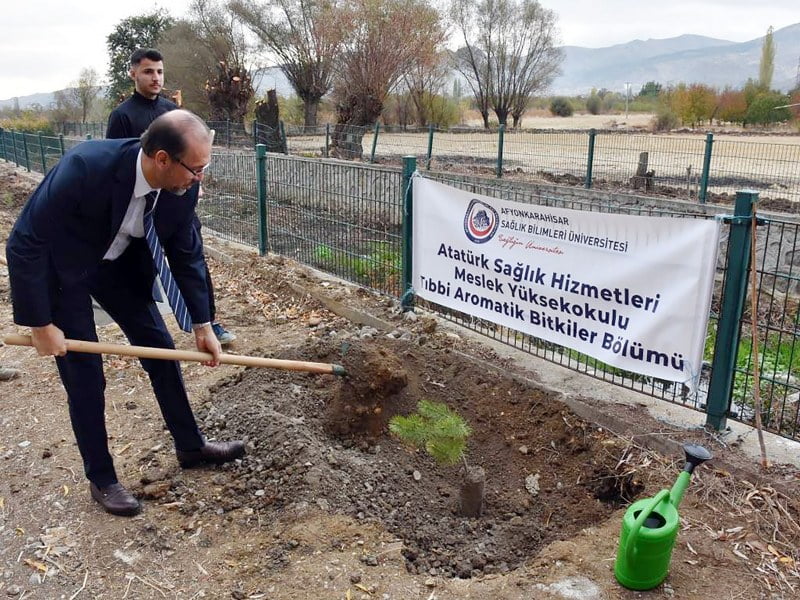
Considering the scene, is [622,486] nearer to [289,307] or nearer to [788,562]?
[788,562]

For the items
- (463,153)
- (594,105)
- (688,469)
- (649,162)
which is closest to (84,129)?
(463,153)

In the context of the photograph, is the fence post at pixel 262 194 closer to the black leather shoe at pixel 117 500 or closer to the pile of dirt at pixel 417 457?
the pile of dirt at pixel 417 457

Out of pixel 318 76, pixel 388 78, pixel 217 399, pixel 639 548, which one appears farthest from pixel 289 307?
pixel 318 76

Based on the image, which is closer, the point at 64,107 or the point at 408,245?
the point at 408,245

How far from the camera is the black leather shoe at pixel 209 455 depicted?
12.1 ft

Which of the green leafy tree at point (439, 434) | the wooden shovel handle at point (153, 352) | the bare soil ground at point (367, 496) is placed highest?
the wooden shovel handle at point (153, 352)

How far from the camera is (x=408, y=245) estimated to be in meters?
5.67

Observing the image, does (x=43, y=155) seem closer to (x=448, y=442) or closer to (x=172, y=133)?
(x=172, y=133)

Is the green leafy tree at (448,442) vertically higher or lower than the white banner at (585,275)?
lower

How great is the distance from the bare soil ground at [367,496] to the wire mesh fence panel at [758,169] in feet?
31.6

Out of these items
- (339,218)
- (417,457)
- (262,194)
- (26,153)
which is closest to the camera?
(417,457)

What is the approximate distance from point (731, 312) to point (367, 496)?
2.13 metres

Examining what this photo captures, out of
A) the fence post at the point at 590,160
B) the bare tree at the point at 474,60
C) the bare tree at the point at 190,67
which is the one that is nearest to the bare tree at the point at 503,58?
the bare tree at the point at 474,60

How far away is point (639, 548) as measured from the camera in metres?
2.64
